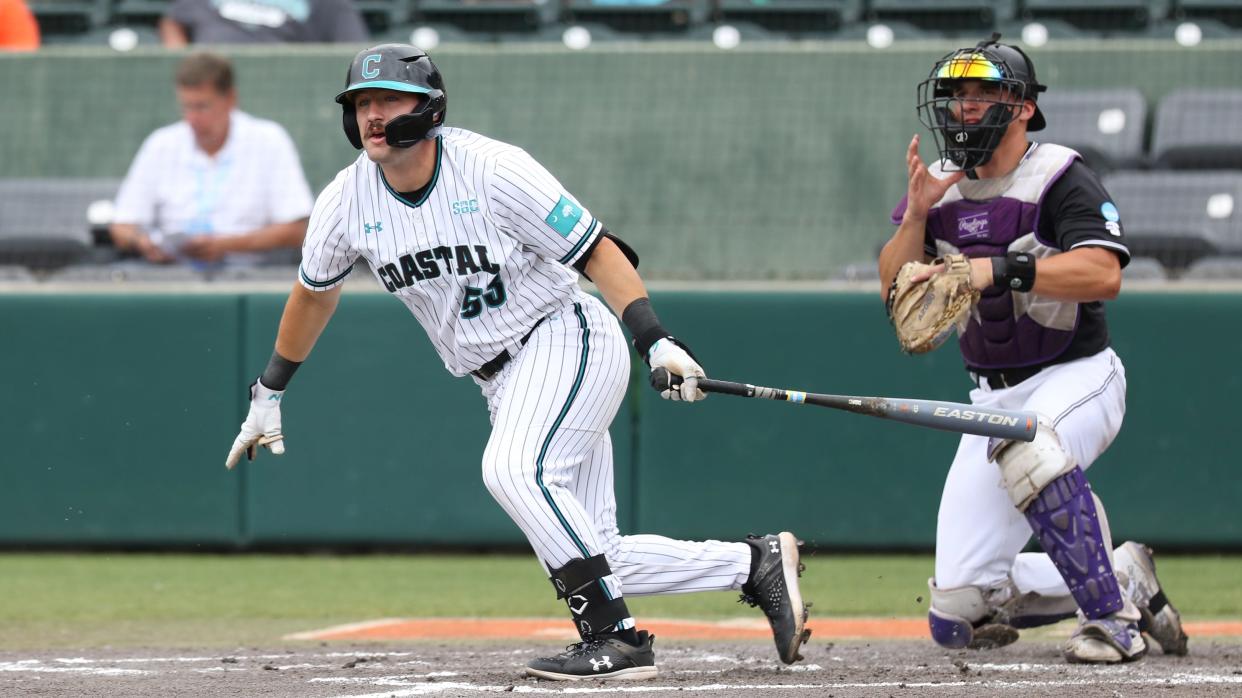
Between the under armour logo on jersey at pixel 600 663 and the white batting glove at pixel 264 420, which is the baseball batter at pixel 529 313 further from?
the white batting glove at pixel 264 420

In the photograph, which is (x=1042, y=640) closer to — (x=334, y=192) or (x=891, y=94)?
(x=334, y=192)

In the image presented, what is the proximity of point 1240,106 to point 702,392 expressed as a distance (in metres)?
4.68

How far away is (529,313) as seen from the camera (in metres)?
4.23

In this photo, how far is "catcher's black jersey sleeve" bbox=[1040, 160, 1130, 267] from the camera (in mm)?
4371

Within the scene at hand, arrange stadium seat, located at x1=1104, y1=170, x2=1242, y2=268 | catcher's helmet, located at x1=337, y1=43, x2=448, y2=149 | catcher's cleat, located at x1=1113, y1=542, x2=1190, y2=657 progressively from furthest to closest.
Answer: stadium seat, located at x1=1104, y1=170, x2=1242, y2=268 → catcher's cleat, located at x1=1113, y1=542, x2=1190, y2=657 → catcher's helmet, located at x1=337, y1=43, x2=448, y2=149

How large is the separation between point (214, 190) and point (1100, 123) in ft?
13.3

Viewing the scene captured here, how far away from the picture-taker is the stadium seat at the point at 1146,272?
7.21m

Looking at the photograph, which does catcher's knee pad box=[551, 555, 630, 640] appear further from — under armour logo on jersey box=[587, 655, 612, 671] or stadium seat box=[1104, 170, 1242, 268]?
stadium seat box=[1104, 170, 1242, 268]

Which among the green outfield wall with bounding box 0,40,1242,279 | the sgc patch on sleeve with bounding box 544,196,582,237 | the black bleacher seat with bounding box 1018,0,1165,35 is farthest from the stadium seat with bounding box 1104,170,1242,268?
the sgc patch on sleeve with bounding box 544,196,582,237

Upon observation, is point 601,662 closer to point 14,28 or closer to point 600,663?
point 600,663

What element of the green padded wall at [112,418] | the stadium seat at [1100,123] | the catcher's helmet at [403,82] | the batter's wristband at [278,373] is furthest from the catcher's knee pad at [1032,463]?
the green padded wall at [112,418]

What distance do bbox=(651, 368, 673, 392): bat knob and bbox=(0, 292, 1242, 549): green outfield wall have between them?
3315 mm

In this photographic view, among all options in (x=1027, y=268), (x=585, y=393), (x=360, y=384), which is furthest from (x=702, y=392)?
(x=360, y=384)

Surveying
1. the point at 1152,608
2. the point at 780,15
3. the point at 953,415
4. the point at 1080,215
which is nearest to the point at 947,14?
the point at 780,15
